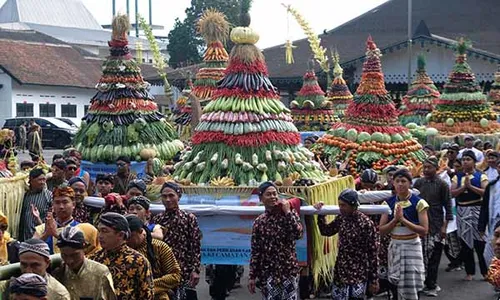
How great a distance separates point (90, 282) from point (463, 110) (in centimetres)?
1823

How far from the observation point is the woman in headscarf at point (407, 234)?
8.30m

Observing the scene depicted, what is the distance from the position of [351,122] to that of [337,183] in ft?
19.3

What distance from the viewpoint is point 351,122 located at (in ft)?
51.8

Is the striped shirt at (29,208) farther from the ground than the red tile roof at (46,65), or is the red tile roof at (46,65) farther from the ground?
the red tile roof at (46,65)

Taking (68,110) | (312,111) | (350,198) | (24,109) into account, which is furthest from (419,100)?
(68,110)

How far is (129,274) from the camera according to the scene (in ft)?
17.3

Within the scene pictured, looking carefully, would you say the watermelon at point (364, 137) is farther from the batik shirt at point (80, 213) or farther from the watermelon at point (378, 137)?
the batik shirt at point (80, 213)

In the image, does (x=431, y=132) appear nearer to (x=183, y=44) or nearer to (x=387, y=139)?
(x=387, y=139)

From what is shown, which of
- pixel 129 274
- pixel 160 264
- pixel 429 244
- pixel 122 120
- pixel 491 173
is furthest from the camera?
pixel 122 120

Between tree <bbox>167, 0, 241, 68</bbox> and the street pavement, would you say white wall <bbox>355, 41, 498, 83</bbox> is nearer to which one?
tree <bbox>167, 0, 241, 68</bbox>

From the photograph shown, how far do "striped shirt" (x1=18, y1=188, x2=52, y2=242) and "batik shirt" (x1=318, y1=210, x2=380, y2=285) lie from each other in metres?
3.15

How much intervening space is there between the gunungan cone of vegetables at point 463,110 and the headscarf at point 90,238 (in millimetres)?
16521

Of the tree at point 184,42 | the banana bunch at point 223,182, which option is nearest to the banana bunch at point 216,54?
the banana bunch at point 223,182

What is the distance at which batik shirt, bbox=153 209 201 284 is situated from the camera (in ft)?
24.5
